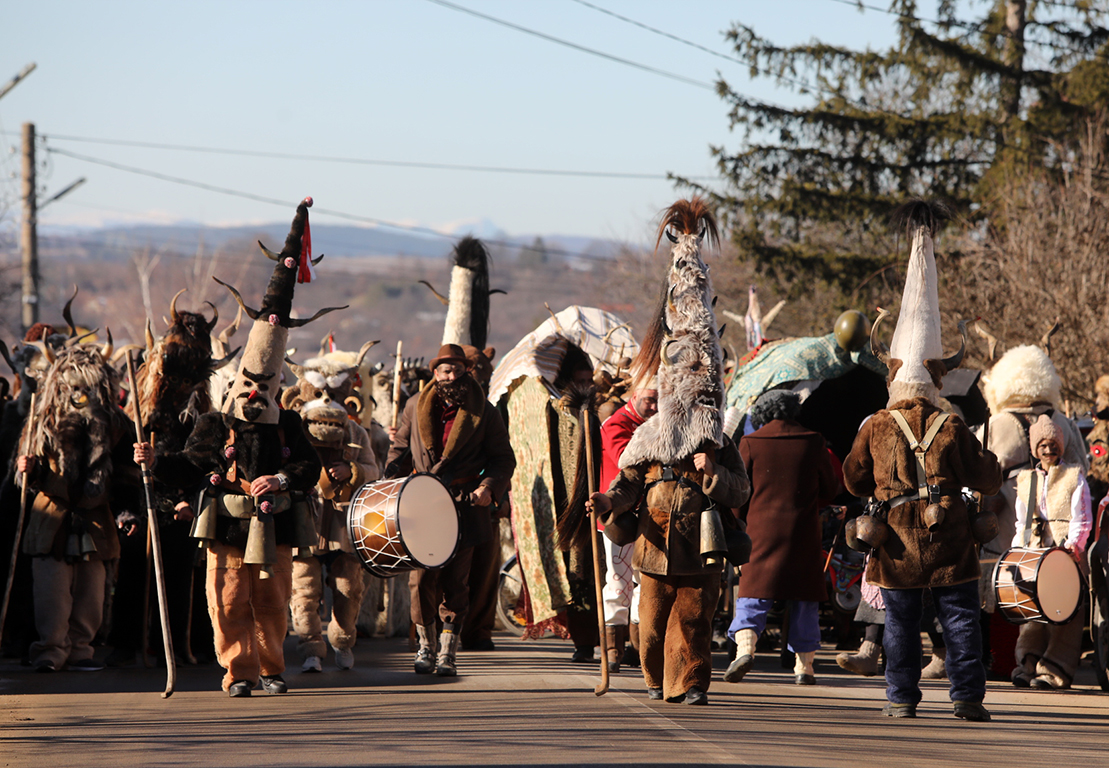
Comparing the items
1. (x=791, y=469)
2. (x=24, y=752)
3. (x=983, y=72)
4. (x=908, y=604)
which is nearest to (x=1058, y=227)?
Result: (x=983, y=72)

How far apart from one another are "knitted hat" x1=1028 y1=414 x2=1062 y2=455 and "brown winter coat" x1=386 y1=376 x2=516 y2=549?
11.2ft

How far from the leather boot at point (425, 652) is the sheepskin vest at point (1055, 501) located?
12.8 feet

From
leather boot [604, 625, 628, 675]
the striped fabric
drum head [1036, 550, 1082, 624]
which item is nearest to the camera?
drum head [1036, 550, 1082, 624]

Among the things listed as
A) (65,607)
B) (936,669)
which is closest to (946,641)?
(936,669)

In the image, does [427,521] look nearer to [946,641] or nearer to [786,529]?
[786,529]

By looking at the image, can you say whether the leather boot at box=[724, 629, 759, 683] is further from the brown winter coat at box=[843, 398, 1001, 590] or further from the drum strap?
the drum strap

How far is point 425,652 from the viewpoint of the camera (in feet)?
28.6

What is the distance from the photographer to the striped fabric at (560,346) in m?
10.9

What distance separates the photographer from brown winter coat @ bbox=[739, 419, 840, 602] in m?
8.78

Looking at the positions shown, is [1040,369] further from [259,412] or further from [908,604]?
[259,412]

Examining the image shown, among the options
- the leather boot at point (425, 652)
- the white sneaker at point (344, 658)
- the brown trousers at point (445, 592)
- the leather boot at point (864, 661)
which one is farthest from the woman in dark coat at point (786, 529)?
the white sneaker at point (344, 658)

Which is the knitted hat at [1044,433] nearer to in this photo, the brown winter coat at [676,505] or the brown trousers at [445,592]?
the brown winter coat at [676,505]

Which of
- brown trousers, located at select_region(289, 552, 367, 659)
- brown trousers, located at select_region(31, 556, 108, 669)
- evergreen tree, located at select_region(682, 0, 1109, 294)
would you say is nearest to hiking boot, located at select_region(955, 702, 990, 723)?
brown trousers, located at select_region(289, 552, 367, 659)

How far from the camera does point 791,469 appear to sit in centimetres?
898
